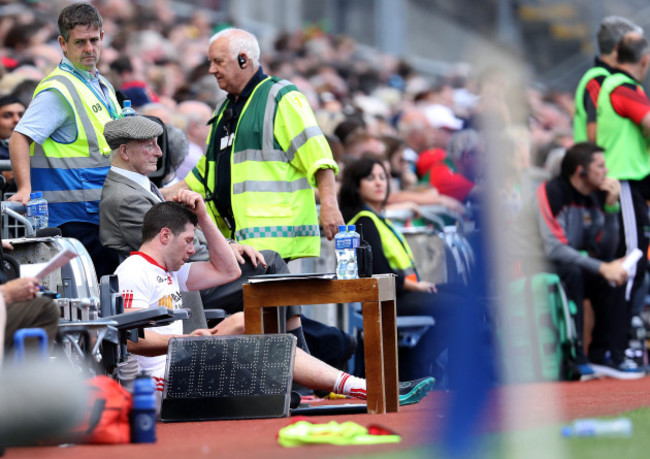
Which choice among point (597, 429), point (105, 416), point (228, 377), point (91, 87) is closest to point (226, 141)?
point (91, 87)

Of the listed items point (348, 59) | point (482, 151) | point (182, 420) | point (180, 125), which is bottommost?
point (182, 420)

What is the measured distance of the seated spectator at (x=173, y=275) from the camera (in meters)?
6.49

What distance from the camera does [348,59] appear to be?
22688 mm

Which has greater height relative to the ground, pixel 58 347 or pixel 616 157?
pixel 616 157

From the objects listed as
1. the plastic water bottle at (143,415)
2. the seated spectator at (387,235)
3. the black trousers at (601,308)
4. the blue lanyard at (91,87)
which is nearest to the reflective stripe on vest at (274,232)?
the blue lanyard at (91,87)

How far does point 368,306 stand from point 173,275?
1.13m

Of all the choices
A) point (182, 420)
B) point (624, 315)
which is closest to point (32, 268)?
point (182, 420)

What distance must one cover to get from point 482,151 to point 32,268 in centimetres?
401

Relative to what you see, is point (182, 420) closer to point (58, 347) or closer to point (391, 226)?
point (58, 347)

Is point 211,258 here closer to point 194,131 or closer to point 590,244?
point 194,131

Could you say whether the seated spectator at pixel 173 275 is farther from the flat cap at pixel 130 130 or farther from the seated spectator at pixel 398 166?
the seated spectator at pixel 398 166

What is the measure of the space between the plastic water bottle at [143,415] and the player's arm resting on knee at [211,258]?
1582 mm

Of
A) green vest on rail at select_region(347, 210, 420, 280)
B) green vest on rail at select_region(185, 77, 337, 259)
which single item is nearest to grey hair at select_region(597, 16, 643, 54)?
green vest on rail at select_region(347, 210, 420, 280)

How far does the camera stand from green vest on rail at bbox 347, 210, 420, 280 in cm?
891
